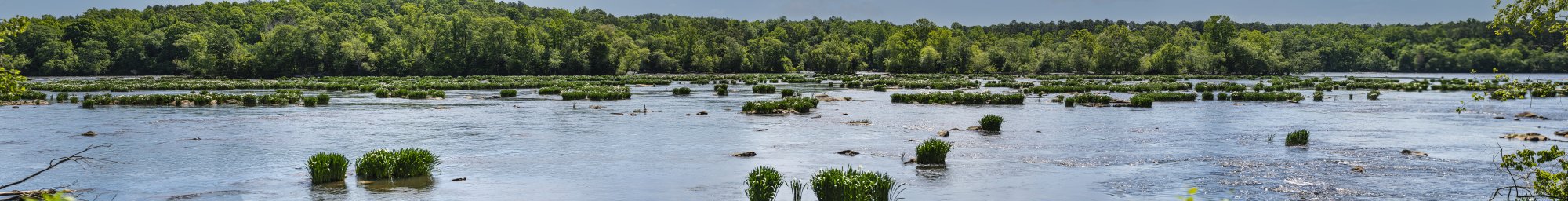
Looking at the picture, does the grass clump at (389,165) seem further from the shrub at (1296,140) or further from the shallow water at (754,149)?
the shrub at (1296,140)

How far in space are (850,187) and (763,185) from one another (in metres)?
1.23

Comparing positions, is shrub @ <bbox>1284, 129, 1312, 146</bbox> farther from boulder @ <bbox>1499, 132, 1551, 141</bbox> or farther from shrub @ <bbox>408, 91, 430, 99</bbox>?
shrub @ <bbox>408, 91, 430, 99</bbox>

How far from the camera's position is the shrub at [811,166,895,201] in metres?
13.9

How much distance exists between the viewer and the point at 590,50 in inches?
5212

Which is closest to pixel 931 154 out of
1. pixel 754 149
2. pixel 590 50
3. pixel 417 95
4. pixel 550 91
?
pixel 754 149

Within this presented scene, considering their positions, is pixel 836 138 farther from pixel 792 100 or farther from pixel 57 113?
pixel 57 113

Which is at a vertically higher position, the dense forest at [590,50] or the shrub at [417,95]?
the dense forest at [590,50]

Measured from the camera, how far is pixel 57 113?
3856cm

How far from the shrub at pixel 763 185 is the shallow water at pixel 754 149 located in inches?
47.4

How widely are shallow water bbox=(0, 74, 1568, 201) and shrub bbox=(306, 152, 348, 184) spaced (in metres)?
0.33

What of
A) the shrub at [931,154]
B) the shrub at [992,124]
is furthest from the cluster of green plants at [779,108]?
the shrub at [931,154]

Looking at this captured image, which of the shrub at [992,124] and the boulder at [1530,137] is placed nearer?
the boulder at [1530,137]

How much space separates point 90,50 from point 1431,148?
A: 149447mm

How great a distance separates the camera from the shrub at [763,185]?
1445cm
